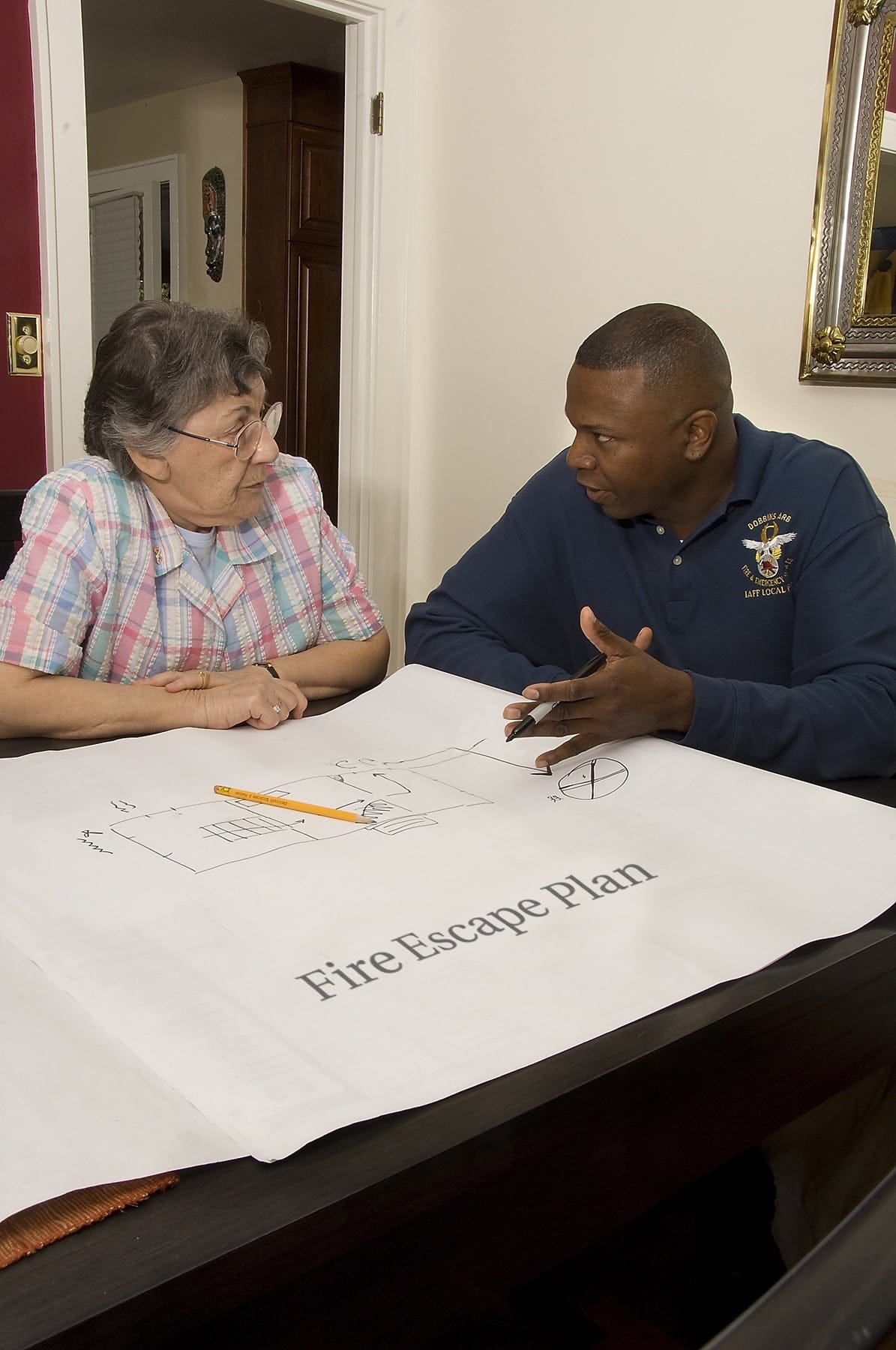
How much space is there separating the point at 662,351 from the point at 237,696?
676 mm

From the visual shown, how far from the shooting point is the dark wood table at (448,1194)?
15.1 inches

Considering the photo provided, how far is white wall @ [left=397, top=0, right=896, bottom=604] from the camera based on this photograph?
232 cm

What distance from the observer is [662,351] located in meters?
1.36

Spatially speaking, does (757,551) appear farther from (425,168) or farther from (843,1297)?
(425,168)

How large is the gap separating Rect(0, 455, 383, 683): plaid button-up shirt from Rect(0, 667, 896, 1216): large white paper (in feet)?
1.23

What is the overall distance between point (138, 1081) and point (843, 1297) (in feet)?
1.21

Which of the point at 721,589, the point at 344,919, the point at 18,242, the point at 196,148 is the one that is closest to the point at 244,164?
the point at 196,148

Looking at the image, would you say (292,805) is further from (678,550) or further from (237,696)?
(678,550)

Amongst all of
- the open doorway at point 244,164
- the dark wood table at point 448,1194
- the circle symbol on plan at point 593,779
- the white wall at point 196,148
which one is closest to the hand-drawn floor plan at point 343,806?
the circle symbol on plan at point 593,779

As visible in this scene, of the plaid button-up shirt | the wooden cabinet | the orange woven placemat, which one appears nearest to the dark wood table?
the orange woven placemat

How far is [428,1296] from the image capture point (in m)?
0.45

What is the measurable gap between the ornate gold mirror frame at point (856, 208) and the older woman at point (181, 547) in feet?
4.08

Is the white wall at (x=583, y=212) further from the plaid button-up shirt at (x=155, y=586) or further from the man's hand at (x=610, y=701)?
the man's hand at (x=610, y=701)

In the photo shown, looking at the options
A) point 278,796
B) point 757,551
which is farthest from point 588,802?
point 757,551
